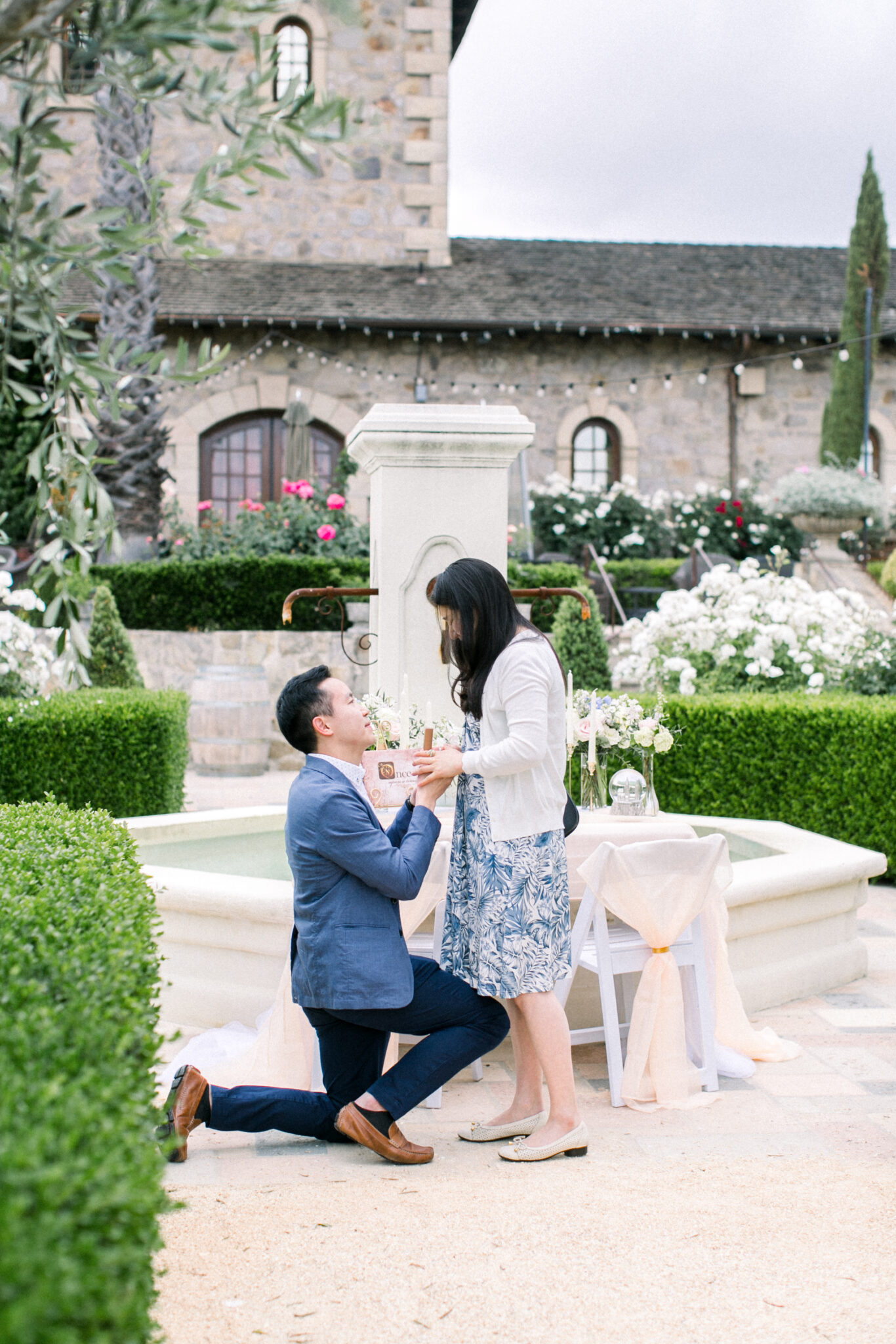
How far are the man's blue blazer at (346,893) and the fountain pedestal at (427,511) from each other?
4.99 feet

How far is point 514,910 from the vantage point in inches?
124

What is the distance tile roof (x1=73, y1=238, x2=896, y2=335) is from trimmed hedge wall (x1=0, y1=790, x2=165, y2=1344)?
1352 centimetres

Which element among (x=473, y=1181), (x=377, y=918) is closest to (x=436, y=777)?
(x=377, y=918)

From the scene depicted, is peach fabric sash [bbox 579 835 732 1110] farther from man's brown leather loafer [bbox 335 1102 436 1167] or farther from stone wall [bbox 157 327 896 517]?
stone wall [bbox 157 327 896 517]

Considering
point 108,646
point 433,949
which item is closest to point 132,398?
point 108,646

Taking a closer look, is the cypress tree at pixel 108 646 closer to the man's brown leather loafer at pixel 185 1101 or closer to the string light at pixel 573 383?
the man's brown leather loafer at pixel 185 1101

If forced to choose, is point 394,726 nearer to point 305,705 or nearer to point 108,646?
point 305,705

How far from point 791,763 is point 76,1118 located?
586 cm

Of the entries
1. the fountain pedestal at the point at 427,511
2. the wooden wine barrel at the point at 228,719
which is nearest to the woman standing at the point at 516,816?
the fountain pedestal at the point at 427,511

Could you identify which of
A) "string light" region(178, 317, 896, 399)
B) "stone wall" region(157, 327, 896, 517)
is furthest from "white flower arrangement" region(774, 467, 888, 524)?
"string light" region(178, 317, 896, 399)

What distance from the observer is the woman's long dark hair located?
10.4 ft

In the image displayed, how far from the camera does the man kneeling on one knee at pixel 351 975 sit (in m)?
3.01

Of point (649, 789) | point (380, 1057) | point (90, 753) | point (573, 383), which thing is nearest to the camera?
point (380, 1057)

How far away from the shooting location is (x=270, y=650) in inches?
439
